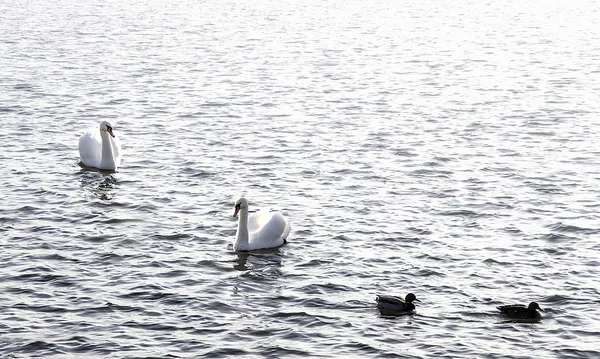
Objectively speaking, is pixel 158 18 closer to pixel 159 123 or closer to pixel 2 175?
pixel 159 123

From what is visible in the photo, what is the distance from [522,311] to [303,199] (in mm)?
8612

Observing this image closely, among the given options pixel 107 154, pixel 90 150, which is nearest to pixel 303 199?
pixel 107 154

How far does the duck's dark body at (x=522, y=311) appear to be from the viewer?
1952 centimetres

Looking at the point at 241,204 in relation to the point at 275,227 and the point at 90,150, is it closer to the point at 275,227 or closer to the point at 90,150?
the point at 275,227

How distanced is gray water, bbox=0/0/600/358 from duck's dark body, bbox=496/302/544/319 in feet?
0.62

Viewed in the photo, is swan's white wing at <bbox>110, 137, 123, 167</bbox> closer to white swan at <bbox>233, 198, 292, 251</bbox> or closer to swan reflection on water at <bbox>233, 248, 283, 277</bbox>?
white swan at <bbox>233, 198, 292, 251</bbox>

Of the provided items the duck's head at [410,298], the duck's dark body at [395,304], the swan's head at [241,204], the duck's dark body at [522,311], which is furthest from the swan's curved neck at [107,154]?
the duck's dark body at [522,311]

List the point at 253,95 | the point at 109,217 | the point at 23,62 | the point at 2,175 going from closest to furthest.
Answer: the point at 109,217
the point at 2,175
the point at 253,95
the point at 23,62

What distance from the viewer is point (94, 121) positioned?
35656mm

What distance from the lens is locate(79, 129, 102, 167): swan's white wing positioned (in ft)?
99.0

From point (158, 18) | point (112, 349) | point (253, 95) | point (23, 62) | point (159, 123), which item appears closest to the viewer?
point (112, 349)

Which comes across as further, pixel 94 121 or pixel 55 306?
pixel 94 121

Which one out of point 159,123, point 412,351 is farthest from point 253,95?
point 412,351

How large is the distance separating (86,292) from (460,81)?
83.6ft
